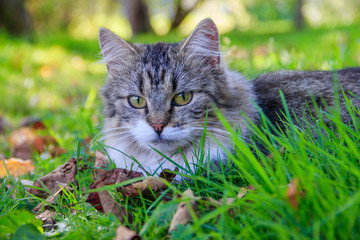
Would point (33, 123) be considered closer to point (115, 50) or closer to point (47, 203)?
point (115, 50)

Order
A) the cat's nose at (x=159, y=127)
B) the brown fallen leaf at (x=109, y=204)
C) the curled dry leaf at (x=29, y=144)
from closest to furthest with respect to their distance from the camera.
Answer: the brown fallen leaf at (x=109, y=204) < the cat's nose at (x=159, y=127) < the curled dry leaf at (x=29, y=144)

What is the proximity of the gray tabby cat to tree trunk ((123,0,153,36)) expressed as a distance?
1222 cm

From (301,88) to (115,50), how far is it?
4.63ft

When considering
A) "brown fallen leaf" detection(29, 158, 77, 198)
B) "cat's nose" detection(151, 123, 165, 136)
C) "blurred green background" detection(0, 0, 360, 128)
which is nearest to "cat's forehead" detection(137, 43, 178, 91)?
"cat's nose" detection(151, 123, 165, 136)

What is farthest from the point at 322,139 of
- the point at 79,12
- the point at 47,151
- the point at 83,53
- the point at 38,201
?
the point at 79,12

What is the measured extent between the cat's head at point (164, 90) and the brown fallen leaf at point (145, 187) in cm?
37

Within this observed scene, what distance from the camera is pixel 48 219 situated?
1868 mm

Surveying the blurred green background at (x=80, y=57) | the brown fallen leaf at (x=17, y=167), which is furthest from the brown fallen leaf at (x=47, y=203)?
the blurred green background at (x=80, y=57)

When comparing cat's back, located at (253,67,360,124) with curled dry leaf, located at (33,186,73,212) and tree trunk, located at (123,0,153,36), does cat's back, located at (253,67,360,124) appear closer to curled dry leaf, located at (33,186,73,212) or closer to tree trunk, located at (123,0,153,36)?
curled dry leaf, located at (33,186,73,212)

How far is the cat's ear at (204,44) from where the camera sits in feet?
7.72

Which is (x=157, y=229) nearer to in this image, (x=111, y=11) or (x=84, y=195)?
(x=84, y=195)

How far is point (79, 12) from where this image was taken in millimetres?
25906

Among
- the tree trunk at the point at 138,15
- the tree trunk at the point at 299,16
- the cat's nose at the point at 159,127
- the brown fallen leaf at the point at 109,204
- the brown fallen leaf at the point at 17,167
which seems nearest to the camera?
the brown fallen leaf at the point at 109,204

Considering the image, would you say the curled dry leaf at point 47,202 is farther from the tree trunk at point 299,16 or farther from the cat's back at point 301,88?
the tree trunk at point 299,16
